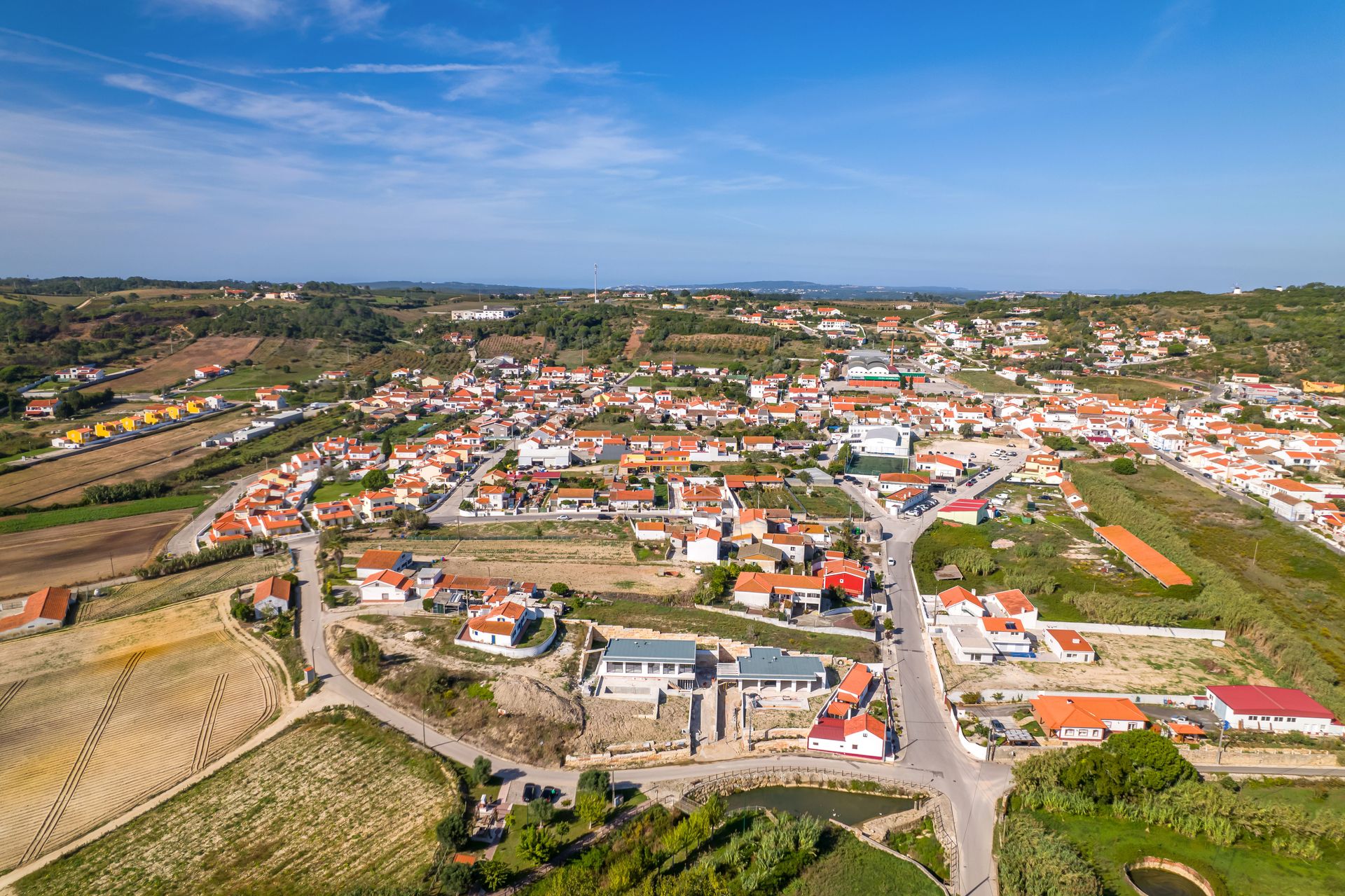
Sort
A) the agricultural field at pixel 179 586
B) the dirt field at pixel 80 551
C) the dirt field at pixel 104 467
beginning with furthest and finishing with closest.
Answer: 1. the dirt field at pixel 104 467
2. the dirt field at pixel 80 551
3. the agricultural field at pixel 179 586

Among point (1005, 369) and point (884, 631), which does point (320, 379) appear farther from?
point (1005, 369)

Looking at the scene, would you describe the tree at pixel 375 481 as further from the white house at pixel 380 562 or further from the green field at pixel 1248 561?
the green field at pixel 1248 561

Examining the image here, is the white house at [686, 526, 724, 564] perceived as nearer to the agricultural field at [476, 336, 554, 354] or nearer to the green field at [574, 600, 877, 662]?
the green field at [574, 600, 877, 662]

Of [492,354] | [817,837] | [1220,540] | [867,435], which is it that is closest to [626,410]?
[867,435]

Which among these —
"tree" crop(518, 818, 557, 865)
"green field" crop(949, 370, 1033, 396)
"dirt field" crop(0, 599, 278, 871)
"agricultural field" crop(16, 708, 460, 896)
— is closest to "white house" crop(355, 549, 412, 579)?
"dirt field" crop(0, 599, 278, 871)

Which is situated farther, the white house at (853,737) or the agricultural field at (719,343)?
the agricultural field at (719,343)

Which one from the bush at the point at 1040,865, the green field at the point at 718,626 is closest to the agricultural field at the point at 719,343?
the green field at the point at 718,626
